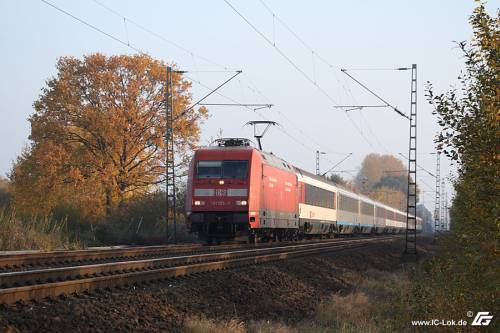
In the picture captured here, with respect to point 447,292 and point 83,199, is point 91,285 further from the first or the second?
point 83,199

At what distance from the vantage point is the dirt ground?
823 centimetres

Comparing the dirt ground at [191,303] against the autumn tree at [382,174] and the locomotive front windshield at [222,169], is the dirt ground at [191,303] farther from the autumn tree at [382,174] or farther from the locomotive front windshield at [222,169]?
the autumn tree at [382,174]

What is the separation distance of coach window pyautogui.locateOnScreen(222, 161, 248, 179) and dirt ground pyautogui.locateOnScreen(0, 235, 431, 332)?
7640 mm

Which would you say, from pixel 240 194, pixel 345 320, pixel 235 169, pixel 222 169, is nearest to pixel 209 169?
pixel 222 169

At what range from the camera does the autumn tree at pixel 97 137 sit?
38.8m

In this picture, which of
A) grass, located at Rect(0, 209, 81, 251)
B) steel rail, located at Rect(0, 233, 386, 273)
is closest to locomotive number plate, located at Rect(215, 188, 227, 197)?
steel rail, located at Rect(0, 233, 386, 273)

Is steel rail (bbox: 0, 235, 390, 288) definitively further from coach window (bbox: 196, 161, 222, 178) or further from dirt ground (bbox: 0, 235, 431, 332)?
coach window (bbox: 196, 161, 222, 178)

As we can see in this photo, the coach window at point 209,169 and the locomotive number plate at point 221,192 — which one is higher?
the coach window at point 209,169

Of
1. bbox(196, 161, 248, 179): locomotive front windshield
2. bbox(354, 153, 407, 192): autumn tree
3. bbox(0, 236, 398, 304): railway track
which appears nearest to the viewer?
bbox(0, 236, 398, 304): railway track

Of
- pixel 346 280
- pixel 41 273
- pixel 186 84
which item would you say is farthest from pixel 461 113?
pixel 186 84

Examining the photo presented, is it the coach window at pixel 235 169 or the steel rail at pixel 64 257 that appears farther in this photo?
the coach window at pixel 235 169

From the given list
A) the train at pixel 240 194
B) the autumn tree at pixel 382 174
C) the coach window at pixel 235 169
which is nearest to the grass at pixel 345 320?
the train at pixel 240 194

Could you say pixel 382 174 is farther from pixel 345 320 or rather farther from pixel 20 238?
pixel 345 320

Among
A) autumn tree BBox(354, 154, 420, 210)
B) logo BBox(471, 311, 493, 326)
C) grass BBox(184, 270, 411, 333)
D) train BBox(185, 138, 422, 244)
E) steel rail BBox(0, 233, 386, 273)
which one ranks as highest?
autumn tree BBox(354, 154, 420, 210)
